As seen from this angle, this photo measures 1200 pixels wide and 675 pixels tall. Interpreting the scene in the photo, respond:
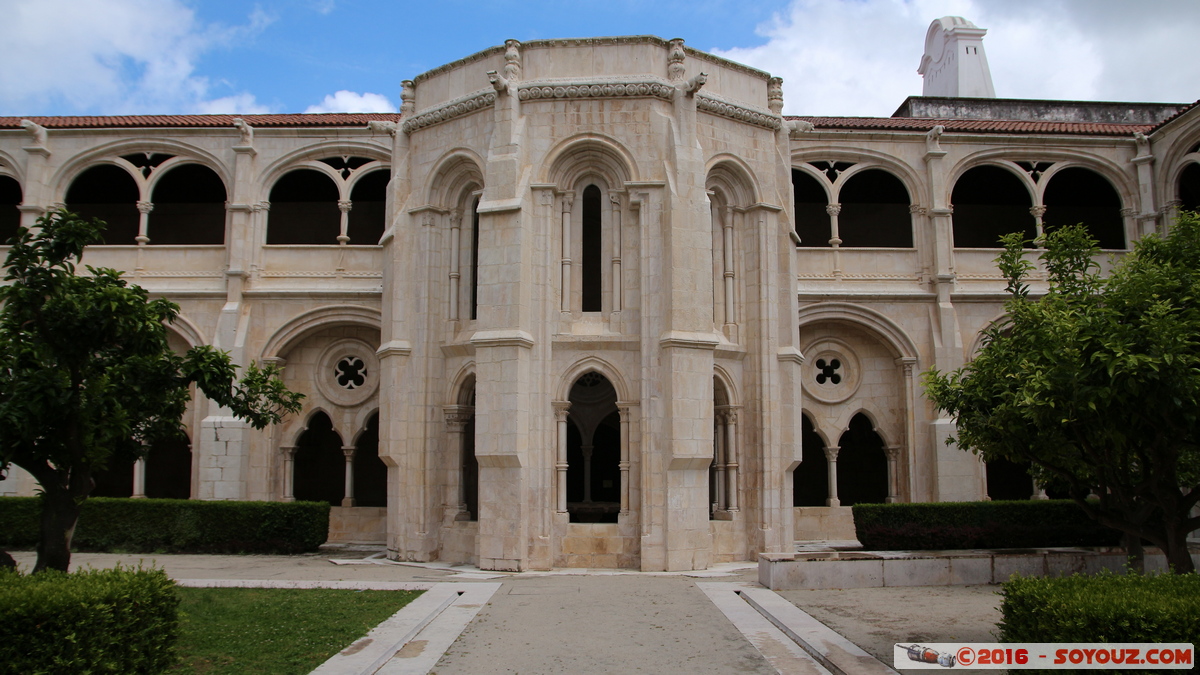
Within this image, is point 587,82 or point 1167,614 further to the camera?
point 587,82

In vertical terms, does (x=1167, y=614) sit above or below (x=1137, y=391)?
below

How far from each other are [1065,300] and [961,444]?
3076 millimetres

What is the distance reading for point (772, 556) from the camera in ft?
48.8

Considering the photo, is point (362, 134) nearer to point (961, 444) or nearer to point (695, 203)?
point (695, 203)

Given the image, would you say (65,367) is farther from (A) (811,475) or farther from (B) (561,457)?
(A) (811,475)

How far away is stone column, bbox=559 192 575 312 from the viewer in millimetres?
18344

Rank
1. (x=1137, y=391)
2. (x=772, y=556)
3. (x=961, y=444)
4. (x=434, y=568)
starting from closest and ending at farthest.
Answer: (x=1137, y=391) → (x=961, y=444) → (x=772, y=556) → (x=434, y=568)

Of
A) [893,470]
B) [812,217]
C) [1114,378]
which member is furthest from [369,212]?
[1114,378]

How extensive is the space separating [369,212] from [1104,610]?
23639mm

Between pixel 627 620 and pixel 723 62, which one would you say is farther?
pixel 723 62

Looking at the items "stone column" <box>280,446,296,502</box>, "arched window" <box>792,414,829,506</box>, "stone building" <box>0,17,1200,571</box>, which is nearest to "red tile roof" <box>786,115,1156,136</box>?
"stone building" <box>0,17,1200,571</box>

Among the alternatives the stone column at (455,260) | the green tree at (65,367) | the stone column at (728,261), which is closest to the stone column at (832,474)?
the stone column at (728,261)

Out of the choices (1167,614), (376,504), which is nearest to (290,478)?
→ (376,504)

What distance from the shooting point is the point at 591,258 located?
24203mm
